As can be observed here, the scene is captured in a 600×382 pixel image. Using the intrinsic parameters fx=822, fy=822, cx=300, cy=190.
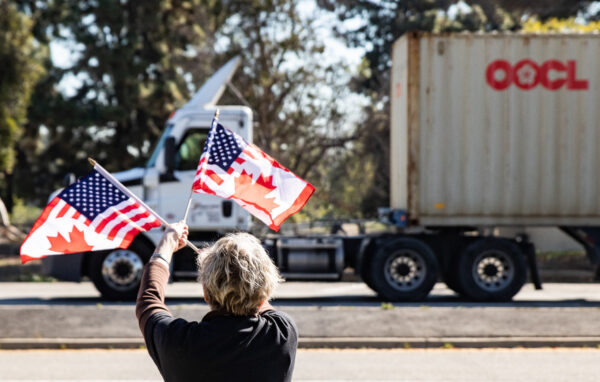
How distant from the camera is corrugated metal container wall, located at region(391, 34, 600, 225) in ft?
44.8

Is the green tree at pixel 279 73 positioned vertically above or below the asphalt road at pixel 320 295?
above

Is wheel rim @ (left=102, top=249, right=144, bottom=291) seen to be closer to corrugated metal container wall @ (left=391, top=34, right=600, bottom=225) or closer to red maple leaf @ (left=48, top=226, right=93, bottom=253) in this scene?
corrugated metal container wall @ (left=391, top=34, right=600, bottom=225)

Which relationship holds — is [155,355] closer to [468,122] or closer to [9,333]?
[9,333]

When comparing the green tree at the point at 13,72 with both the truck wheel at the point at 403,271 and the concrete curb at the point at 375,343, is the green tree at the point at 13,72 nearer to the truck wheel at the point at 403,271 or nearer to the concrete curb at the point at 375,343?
the truck wheel at the point at 403,271

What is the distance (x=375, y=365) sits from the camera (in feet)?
Answer: 27.8

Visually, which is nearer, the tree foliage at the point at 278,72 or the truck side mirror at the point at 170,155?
the truck side mirror at the point at 170,155

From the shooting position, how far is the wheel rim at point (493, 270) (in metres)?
13.6

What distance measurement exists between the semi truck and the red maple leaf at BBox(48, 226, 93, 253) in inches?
378

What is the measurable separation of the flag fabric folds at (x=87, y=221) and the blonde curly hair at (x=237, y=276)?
1149mm

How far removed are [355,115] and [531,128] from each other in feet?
55.6

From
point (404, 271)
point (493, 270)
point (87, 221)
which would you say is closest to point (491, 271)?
point (493, 270)

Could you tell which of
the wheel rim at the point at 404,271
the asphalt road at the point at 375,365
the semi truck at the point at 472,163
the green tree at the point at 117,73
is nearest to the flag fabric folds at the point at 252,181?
the asphalt road at the point at 375,365

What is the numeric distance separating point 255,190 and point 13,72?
2820 cm

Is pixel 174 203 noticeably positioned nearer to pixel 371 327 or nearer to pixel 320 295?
pixel 320 295
